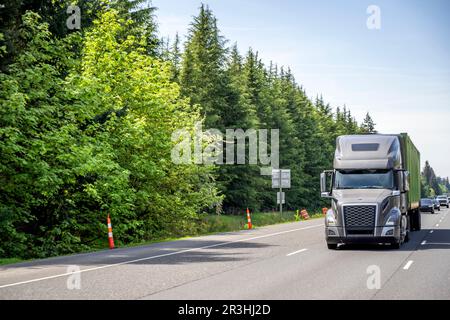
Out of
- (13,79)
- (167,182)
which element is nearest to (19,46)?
(13,79)

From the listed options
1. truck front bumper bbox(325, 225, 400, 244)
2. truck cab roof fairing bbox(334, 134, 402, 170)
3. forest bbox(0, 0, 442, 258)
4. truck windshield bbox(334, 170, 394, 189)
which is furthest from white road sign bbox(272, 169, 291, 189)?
truck front bumper bbox(325, 225, 400, 244)

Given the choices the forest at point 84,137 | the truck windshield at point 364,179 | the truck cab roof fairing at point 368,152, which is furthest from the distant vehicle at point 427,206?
the truck windshield at point 364,179

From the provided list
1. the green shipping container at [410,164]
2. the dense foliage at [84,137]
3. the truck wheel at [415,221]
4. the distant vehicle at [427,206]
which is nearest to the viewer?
the dense foliage at [84,137]

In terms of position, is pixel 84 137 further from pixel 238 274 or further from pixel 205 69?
pixel 205 69

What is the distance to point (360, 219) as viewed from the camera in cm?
1742

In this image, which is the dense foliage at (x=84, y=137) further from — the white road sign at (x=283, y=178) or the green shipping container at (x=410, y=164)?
the green shipping container at (x=410, y=164)

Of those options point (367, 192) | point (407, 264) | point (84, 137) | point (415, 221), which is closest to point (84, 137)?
point (84, 137)

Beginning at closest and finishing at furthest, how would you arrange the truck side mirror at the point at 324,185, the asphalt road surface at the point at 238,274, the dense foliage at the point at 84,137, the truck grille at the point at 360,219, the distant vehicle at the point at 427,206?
the asphalt road surface at the point at 238,274 → the truck grille at the point at 360,219 → the truck side mirror at the point at 324,185 → the dense foliage at the point at 84,137 → the distant vehicle at the point at 427,206

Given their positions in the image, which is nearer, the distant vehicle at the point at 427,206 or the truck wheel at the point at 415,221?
the truck wheel at the point at 415,221

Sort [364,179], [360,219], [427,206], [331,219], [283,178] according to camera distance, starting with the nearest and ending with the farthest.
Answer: [360,219]
[331,219]
[364,179]
[283,178]
[427,206]

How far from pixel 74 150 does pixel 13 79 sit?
3.12 m

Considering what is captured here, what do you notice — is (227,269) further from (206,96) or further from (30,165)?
(206,96)

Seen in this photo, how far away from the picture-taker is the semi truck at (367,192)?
17406 mm

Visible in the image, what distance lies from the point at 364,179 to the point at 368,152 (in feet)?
2.99
